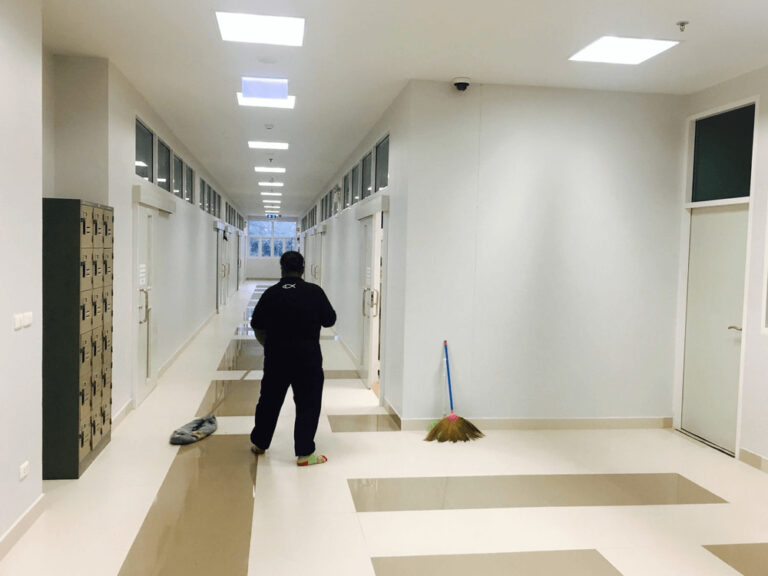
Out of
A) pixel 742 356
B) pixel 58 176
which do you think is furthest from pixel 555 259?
pixel 58 176

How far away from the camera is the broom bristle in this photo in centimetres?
499

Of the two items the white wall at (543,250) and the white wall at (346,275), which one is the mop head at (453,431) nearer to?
the white wall at (543,250)

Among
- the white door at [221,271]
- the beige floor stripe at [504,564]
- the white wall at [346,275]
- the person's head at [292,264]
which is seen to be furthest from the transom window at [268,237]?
the beige floor stripe at [504,564]

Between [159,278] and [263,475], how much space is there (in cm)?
353

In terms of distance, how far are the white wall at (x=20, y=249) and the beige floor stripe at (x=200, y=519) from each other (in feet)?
2.27

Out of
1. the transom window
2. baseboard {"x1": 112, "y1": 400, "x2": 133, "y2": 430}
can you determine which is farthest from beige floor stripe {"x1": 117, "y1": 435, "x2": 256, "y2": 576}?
the transom window

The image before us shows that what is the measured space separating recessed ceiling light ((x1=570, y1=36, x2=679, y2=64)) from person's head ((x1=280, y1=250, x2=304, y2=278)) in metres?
2.51

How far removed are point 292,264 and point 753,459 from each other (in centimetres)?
374

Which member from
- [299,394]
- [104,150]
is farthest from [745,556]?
[104,150]

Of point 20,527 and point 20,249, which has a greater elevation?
point 20,249

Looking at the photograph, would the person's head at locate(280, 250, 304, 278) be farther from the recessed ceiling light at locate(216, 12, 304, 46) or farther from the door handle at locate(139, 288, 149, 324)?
the door handle at locate(139, 288, 149, 324)

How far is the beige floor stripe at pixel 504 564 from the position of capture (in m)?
2.93

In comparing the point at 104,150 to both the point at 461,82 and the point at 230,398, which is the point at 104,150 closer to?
the point at 230,398

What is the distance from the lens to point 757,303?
4.62 m
